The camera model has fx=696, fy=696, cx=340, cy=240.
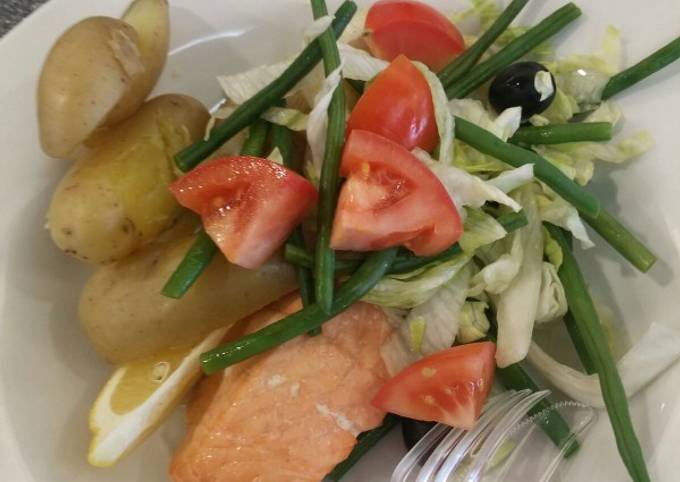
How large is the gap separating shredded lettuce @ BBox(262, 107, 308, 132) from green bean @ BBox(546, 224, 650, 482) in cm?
55

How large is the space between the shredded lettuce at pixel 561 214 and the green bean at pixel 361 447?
529 mm

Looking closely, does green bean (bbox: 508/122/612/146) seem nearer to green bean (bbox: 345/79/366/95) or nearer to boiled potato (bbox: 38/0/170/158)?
green bean (bbox: 345/79/366/95)

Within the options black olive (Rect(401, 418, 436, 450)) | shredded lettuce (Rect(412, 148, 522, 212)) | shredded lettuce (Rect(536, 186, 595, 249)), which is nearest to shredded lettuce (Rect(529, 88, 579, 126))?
shredded lettuce (Rect(536, 186, 595, 249))

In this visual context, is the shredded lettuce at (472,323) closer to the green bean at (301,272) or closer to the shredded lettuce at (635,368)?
the shredded lettuce at (635,368)

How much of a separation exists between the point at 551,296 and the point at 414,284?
0.28 meters

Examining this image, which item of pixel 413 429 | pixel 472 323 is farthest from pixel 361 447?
pixel 472 323

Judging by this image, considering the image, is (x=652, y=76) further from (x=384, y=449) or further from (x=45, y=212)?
(x=45, y=212)

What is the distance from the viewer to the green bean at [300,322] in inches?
48.1

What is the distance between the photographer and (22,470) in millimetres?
1272

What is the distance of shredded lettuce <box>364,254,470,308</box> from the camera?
4.34 feet

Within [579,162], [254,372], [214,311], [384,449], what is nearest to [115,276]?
[214,311]

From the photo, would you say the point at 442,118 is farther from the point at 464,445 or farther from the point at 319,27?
the point at 464,445

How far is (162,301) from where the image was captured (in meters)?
1.29

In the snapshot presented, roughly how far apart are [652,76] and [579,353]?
59 centimetres
